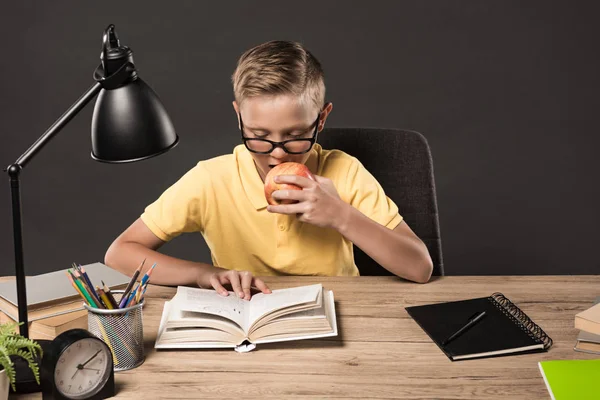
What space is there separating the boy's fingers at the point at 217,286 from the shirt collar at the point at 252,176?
1.33ft

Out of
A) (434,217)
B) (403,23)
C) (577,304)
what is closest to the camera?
(577,304)

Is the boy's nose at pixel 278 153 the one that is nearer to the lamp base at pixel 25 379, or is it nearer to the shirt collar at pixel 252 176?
the shirt collar at pixel 252 176

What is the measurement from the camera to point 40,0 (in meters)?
3.37

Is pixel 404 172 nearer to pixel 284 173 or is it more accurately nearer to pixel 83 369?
pixel 284 173

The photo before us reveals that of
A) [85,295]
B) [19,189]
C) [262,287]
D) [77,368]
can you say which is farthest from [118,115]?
[262,287]

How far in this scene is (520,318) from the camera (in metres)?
1.54

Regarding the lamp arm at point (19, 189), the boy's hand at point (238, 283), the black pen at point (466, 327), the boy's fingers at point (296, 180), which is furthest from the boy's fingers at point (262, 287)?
the lamp arm at point (19, 189)

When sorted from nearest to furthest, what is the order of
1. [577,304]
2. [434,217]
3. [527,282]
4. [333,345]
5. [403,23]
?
[333,345]
[577,304]
[527,282]
[434,217]
[403,23]

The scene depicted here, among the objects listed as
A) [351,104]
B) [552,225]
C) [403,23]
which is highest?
[403,23]

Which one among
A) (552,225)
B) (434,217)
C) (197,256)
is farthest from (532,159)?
(197,256)

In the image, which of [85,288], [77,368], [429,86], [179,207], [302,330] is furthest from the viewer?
[429,86]

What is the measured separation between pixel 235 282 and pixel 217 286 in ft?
0.13

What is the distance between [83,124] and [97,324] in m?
2.41

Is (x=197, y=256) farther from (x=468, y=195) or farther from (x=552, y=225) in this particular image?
(x=552, y=225)
